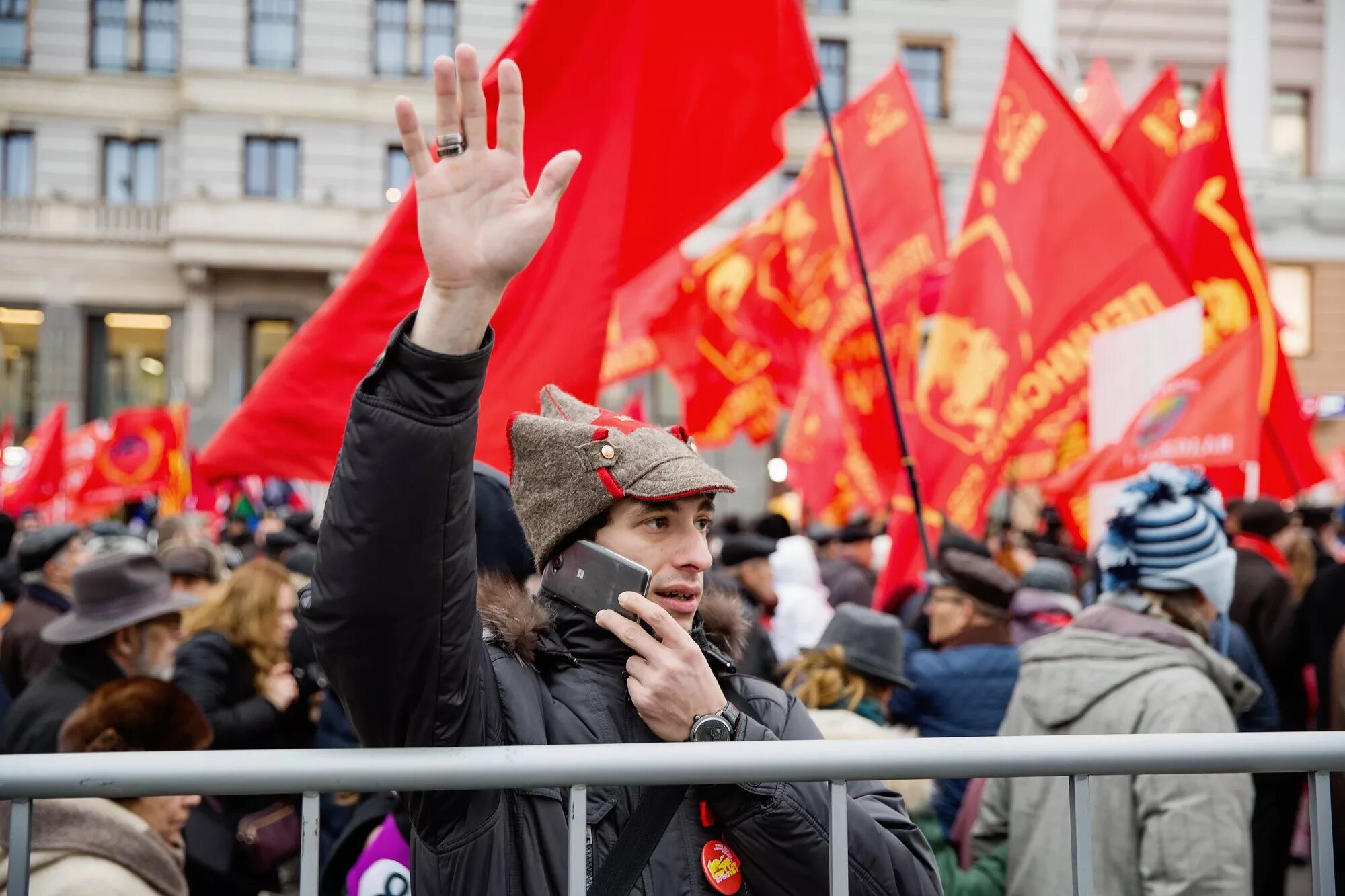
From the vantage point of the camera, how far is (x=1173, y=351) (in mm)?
6781

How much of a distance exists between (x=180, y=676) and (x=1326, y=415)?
28776 millimetres

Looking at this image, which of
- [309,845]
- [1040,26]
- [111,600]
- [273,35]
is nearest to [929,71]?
[1040,26]

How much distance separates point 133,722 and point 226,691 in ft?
5.74

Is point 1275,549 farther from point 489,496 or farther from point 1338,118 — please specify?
point 1338,118

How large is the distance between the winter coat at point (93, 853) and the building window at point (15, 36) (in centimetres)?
3142

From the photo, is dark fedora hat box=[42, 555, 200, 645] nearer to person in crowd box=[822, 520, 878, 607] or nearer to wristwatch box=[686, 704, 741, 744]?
wristwatch box=[686, 704, 741, 744]

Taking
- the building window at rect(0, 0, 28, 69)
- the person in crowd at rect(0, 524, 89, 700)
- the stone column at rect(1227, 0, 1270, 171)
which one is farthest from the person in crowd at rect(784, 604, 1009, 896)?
the building window at rect(0, 0, 28, 69)

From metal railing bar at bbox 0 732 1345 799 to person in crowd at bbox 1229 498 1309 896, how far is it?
364cm

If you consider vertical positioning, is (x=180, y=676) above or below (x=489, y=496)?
below

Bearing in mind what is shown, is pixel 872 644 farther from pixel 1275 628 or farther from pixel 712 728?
pixel 712 728

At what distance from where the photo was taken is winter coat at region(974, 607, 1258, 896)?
2.93 meters

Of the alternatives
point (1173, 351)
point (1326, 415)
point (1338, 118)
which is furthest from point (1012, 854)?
point (1338, 118)

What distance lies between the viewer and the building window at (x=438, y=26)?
29.7 metres

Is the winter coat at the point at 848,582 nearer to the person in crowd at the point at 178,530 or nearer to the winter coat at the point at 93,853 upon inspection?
the person in crowd at the point at 178,530
